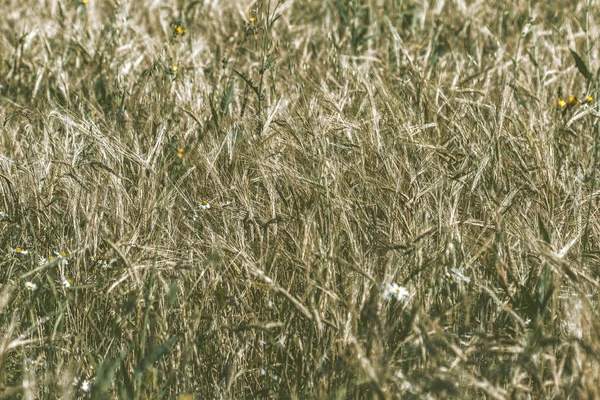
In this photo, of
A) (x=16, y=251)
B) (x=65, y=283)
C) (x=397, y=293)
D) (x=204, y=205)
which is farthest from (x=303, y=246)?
(x=16, y=251)

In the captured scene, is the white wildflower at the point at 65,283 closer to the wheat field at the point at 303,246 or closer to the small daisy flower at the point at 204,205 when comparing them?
the wheat field at the point at 303,246

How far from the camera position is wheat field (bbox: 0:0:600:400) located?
1.49 metres

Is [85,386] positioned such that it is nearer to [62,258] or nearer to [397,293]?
[62,258]

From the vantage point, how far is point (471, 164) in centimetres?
213

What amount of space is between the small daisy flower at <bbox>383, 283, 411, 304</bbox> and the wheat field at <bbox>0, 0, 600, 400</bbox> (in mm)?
14

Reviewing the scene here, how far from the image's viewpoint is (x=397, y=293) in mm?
1621

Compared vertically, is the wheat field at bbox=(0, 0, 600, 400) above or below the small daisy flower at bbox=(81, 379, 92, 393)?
above

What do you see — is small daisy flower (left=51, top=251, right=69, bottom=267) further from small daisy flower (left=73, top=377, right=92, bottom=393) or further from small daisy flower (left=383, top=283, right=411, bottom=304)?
small daisy flower (left=383, top=283, right=411, bottom=304)

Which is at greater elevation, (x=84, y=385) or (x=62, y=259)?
(x=62, y=259)

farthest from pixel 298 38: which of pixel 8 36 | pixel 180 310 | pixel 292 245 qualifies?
pixel 180 310

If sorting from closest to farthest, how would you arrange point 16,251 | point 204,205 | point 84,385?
point 84,385 → point 16,251 → point 204,205

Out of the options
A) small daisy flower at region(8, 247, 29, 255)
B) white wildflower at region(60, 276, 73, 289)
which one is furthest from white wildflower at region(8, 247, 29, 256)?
white wildflower at region(60, 276, 73, 289)

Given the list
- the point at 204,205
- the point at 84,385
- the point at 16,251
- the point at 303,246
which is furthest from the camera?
the point at 204,205

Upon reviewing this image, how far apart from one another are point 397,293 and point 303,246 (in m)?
0.24
